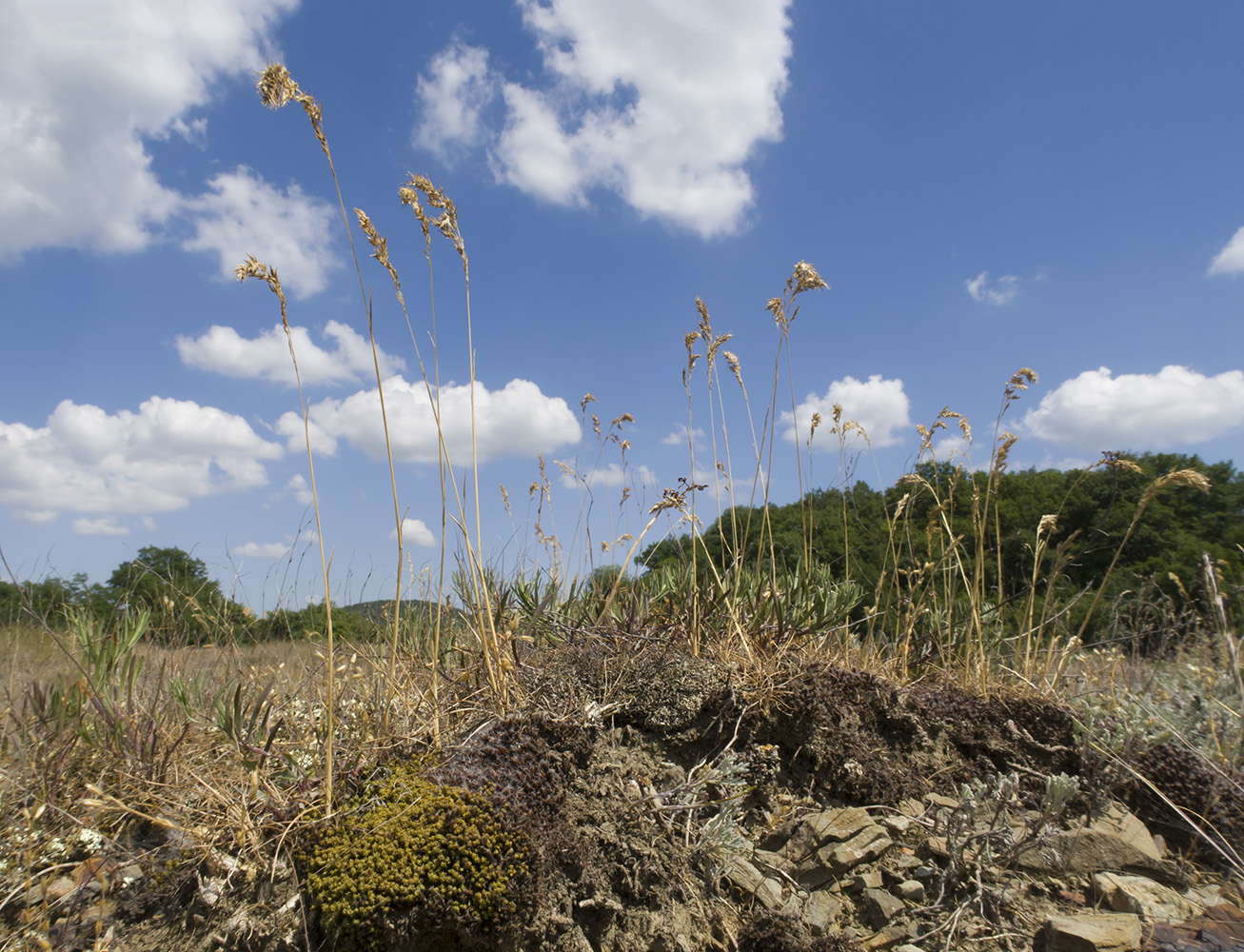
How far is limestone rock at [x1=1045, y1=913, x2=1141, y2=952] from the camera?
222cm

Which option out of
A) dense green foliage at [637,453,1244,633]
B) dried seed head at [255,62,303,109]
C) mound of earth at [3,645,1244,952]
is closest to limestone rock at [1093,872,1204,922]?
mound of earth at [3,645,1244,952]

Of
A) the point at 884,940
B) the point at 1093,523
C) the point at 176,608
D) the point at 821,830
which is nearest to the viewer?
the point at 884,940

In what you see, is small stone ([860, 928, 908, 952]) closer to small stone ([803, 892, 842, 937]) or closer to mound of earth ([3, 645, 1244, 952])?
mound of earth ([3, 645, 1244, 952])

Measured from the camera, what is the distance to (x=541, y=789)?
2504 mm

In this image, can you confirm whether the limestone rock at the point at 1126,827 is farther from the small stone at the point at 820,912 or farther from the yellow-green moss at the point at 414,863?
the yellow-green moss at the point at 414,863

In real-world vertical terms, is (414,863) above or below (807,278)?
below

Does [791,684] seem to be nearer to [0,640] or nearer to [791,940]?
[791,940]

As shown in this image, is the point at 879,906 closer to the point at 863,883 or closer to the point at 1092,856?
the point at 863,883

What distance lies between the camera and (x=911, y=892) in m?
2.52

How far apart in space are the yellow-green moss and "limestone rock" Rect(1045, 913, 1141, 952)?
1.84 m

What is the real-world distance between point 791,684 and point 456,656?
1.76 m

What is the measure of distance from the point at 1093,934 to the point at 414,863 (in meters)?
2.32

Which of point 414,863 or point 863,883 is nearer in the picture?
point 414,863

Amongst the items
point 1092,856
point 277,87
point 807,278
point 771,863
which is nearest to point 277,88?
point 277,87
